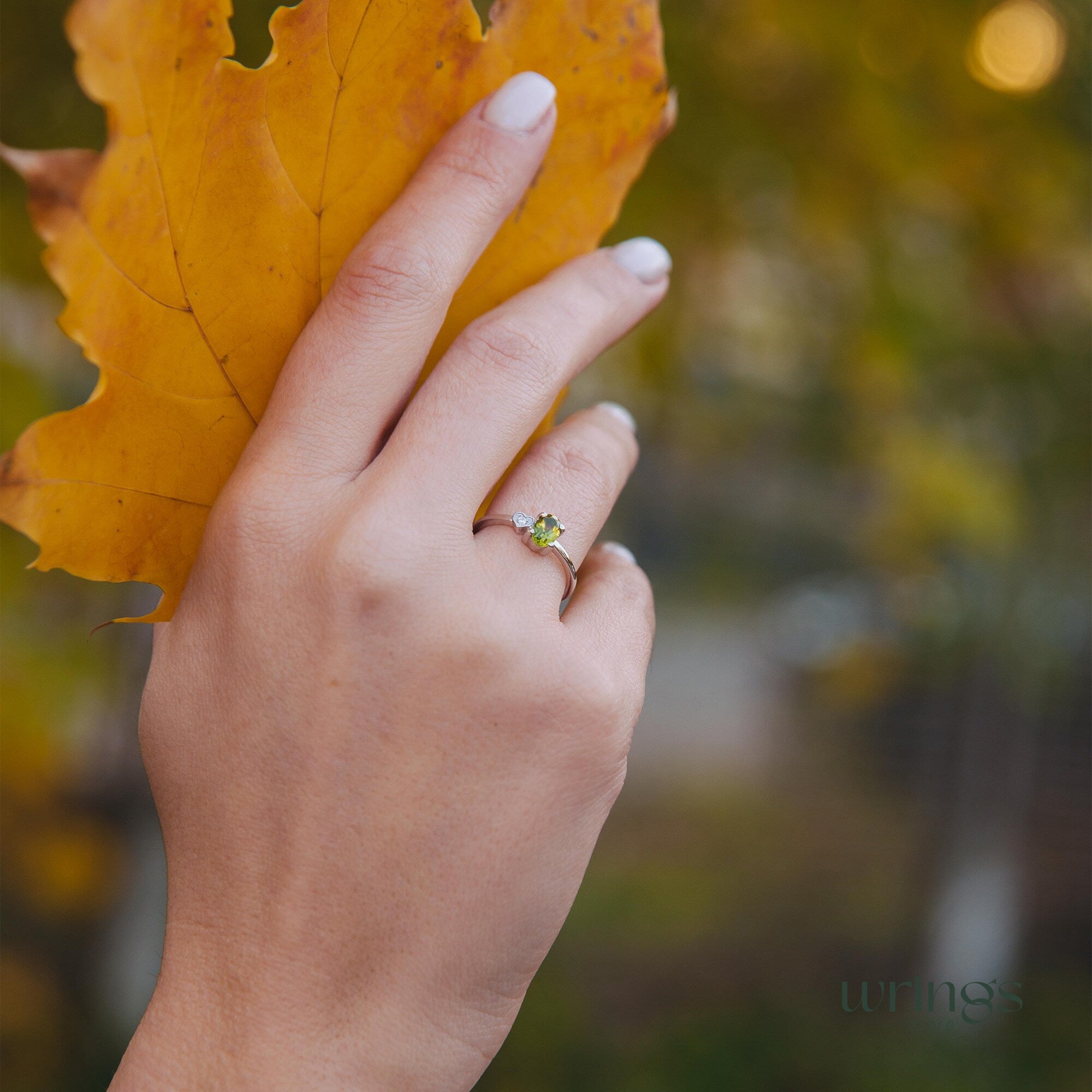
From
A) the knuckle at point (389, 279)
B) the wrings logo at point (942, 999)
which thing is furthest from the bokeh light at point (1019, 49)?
the wrings logo at point (942, 999)

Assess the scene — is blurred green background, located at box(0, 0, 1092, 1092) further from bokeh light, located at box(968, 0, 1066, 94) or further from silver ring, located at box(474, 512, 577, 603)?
silver ring, located at box(474, 512, 577, 603)

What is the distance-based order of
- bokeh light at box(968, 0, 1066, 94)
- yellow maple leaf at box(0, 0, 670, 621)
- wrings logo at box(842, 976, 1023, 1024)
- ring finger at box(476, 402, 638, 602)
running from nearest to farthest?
yellow maple leaf at box(0, 0, 670, 621) < ring finger at box(476, 402, 638, 602) < bokeh light at box(968, 0, 1066, 94) < wrings logo at box(842, 976, 1023, 1024)

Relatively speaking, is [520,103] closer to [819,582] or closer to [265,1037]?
[265,1037]

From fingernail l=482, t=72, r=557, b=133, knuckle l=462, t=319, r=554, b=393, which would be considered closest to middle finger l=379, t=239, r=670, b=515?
knuckle l=462, t=319, r=554, b=393

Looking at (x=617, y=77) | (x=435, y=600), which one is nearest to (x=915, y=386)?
(x=617, y=77)

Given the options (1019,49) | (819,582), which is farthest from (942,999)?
(1019,49)
